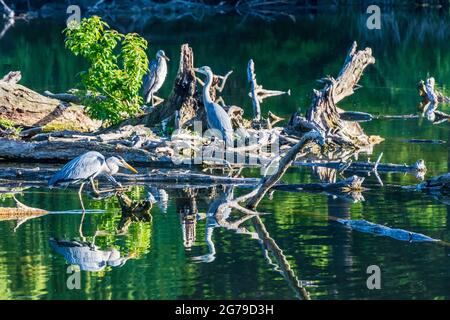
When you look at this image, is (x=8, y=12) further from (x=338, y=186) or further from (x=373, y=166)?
(x=338, y=186)

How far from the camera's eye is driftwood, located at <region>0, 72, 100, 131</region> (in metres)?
24.3

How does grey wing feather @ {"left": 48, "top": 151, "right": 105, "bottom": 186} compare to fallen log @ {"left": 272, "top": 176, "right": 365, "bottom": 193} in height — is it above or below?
above

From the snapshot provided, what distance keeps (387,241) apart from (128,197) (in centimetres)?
452

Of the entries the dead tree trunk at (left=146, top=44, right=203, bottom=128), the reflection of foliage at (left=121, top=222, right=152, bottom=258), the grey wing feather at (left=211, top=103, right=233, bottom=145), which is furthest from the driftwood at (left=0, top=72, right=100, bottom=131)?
the reflection of foliage at (left=121, top=222, right=152, bottom=258)

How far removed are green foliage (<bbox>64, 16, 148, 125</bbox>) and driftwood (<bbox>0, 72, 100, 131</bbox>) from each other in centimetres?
98

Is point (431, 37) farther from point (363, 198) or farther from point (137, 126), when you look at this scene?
point (363, 198)

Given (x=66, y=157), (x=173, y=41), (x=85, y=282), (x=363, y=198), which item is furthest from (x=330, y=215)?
(x=173, y=41)

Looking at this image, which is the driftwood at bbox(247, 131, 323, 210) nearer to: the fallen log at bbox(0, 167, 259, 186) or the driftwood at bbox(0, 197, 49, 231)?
the fallen log at bbox(0, 167, 259, 186)

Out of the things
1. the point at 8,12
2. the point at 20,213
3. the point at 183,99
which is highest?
the point at 8,12

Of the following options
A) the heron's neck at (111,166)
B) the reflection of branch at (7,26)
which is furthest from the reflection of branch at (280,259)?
the reflection of branch at (7,26)

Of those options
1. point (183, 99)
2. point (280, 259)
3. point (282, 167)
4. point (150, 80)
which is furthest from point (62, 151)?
point (280, 259)

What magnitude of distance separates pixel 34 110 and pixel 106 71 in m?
1.87

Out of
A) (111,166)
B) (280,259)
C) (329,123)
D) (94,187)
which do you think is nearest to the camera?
(280,259)

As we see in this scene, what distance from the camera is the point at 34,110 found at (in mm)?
24422
